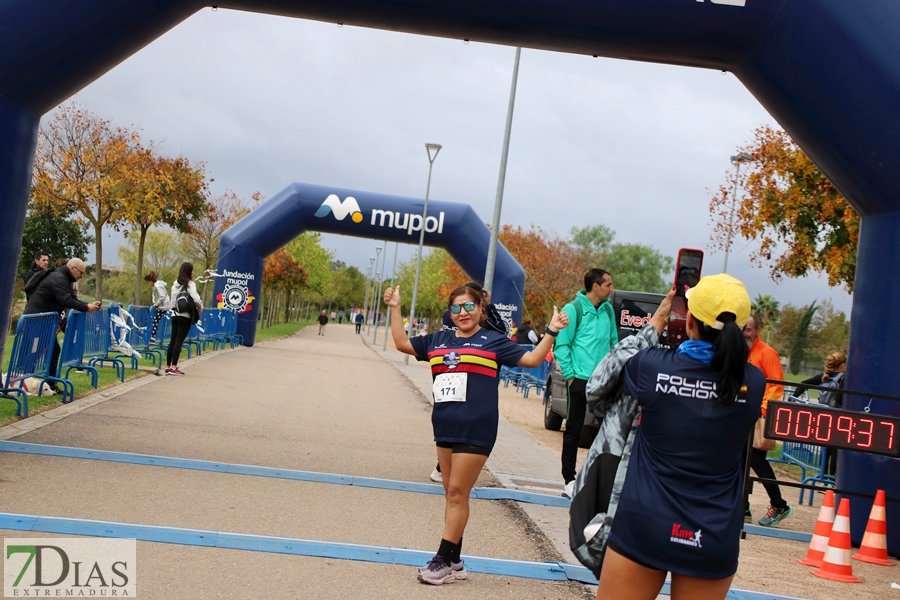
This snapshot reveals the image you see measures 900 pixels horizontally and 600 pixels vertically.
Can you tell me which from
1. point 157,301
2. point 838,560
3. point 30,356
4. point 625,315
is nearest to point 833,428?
point 838,560

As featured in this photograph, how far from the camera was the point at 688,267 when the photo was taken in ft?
14.5

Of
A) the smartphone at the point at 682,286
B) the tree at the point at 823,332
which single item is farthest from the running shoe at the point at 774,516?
the tree at the point at 823,332

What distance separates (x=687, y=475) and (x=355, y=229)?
25.2 meters

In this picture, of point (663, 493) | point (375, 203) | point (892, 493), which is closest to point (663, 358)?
point (663, 493)

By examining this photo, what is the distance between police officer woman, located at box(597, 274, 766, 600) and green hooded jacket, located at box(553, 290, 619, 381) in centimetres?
494

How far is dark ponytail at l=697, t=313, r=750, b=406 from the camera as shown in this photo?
2945 mm

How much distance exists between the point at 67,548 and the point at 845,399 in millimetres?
6149

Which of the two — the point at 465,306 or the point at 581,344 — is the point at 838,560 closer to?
the point at 581,344

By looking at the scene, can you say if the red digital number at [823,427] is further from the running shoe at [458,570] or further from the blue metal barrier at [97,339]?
the blue metal barrier at [97,339]

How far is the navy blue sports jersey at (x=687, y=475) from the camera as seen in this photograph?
2.98 m

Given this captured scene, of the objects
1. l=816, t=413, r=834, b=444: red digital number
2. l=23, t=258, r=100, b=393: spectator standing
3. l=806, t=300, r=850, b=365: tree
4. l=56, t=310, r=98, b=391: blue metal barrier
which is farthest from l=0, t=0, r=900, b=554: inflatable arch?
l=806, t=300, r=850, b=365: tree

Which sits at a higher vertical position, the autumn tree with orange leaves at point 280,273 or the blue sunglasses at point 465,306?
the autumn tree with orange leaves at point 280,273

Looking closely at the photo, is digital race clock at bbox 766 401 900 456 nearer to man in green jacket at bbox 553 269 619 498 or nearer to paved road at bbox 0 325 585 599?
man in green jacket at bbox 553 269 619 498

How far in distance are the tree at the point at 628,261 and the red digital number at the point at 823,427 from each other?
3010 inches
